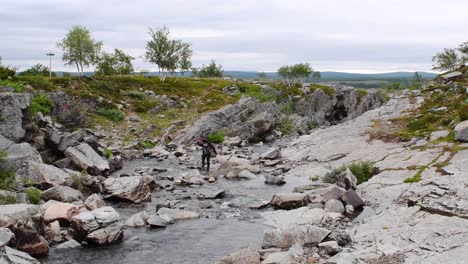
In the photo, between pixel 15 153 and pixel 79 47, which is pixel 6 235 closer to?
pixel 15 153

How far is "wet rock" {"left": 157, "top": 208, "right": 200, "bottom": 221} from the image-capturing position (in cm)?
2364

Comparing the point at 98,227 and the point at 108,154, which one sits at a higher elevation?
the point at 98,227

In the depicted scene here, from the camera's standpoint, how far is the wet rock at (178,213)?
931 inches

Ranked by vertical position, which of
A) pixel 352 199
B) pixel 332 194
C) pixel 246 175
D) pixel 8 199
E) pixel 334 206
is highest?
pixel 8 199

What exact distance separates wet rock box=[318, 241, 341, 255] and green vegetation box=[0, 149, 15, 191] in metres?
17.3

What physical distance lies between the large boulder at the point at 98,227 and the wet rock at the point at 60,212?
1659 millimetres

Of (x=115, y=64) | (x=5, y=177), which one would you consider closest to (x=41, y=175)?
(x=5, y=177)

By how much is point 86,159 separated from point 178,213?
41.5ft

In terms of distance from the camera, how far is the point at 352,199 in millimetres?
24953

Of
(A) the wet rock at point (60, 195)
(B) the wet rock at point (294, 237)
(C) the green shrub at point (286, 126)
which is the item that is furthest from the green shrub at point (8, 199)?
(C) the green shrub at point (286, 126)

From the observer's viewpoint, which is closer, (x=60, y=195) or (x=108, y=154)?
(x=60, y=195)

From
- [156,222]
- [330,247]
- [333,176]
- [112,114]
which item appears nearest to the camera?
[330,247]

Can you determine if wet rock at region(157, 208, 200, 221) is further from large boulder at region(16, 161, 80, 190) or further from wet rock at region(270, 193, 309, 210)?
large boulder at region(16, 161, 80, 190)

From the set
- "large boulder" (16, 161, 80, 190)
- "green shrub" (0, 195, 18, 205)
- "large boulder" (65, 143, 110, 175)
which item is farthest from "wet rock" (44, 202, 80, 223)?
"large boulder" (65, 143, 110, 175)
